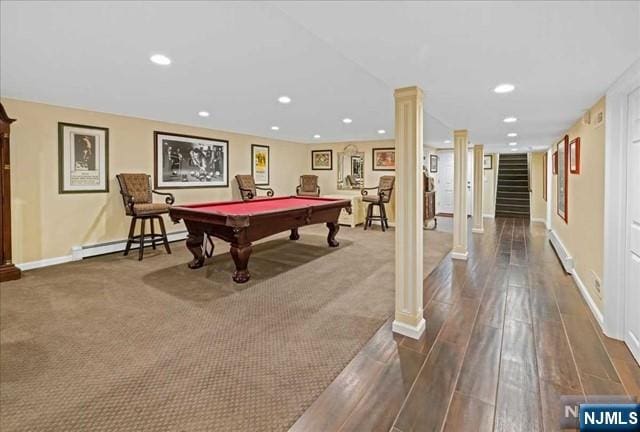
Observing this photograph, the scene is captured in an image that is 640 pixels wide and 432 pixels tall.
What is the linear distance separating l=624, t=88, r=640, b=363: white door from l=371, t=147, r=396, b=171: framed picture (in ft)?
18.2

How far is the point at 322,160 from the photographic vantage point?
8680 millimetres

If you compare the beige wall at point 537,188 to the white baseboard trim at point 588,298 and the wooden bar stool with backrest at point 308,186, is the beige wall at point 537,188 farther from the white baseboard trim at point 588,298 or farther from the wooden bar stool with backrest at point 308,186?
the wooden bar stool with backrest at point 308,186

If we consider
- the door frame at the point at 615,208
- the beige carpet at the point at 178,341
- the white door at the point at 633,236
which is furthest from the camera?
the door frame at the point at 615,208

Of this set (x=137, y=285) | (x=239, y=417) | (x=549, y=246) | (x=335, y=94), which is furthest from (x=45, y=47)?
(x=549, y=246)

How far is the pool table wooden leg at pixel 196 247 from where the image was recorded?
4.00 m

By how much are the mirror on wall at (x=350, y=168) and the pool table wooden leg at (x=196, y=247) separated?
498cm

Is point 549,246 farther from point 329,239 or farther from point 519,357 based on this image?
point 519,357

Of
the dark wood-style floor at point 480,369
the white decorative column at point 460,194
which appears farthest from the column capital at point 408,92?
the white decorative column at point 460,194

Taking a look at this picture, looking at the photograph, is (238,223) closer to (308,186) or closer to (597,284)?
(597,284)

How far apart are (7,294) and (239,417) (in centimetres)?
323

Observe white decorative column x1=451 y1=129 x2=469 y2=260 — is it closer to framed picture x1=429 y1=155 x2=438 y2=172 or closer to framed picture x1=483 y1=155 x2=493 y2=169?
framed picture x1=429 y1=155 x2=438 y2=172

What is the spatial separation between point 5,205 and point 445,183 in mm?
9742

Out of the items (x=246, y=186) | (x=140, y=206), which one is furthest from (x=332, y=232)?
(x=140, y=206)

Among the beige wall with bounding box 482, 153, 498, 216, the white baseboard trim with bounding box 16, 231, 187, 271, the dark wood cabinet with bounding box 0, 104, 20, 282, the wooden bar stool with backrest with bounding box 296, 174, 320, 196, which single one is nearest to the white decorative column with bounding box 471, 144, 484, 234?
the beige wall with bounding box 482, 153, 498, 216
